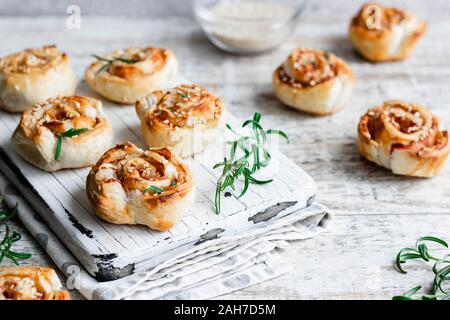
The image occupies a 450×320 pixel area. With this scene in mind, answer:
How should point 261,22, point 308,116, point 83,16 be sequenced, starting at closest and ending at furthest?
1. point 308,116
2. point 261,22
3. point 83,16

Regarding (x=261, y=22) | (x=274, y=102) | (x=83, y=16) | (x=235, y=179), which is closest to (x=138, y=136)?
(x=235, y=179)

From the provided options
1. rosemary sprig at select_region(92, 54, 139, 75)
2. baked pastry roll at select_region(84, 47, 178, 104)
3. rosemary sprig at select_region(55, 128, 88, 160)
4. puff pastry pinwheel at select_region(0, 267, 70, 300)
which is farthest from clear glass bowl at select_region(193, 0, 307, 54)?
puff pastry pinwheel at select_region(0, 267, 70, 300)

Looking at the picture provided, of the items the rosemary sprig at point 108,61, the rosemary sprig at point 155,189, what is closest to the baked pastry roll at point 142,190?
the rosemary sprig at point 155,189

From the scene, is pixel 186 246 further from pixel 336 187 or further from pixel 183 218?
pixel 336 187

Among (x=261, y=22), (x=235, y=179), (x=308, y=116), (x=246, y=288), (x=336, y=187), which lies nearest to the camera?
(x=246, y=288)

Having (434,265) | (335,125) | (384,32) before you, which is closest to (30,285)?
(434,265)

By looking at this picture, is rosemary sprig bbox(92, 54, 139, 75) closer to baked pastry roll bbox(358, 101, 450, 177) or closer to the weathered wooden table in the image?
the weathered wooden table
